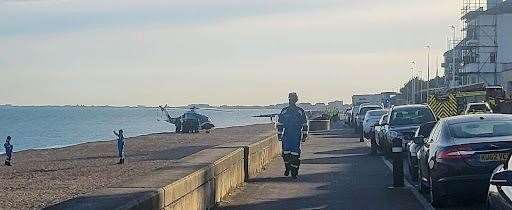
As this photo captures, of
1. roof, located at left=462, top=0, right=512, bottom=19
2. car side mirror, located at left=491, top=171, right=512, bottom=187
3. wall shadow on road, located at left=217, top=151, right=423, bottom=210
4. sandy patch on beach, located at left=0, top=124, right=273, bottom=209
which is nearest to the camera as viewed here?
car side mirror, located at left=491, top=171, right=512, bottom=187

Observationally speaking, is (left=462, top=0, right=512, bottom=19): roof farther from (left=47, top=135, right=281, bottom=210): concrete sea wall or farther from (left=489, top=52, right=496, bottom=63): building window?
(left=47, top=135, right=281, bottom=210): concrete sea wall

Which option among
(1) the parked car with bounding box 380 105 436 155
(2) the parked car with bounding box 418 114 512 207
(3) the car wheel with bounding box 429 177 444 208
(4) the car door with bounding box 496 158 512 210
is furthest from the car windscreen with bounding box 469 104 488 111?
(4) the car door with bounding box 496 158 512 210

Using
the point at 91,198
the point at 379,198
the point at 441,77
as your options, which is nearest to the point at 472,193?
the point at 379,198

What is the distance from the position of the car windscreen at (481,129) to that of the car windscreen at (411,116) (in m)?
12.6

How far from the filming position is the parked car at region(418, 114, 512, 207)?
43.6ft

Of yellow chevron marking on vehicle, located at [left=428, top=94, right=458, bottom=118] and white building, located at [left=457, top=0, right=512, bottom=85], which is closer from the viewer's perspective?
yellow chevron marking on vehicle, located at [left=428, top=94, right=458, bottom=118]

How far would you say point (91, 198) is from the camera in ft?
32.5

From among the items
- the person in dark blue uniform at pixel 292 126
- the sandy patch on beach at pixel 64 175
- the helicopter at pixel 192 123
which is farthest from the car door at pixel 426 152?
the helicopter at pixel 192 123

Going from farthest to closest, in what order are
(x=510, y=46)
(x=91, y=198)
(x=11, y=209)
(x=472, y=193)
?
(x=510, y=46)
(x=11, y=209)
(x=472, y=193)
(x=91, y=198)

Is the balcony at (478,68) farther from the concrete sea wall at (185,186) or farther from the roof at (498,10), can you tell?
the concrete sea wall at (185,186)

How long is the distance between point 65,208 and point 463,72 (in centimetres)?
9537

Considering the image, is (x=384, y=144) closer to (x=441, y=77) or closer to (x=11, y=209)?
(x=11, y=209)

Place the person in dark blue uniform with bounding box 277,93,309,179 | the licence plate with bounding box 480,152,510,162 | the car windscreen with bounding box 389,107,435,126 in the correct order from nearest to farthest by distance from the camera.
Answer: the licence plate with bounding box 480,152,510,162
the person in dark blue uniform with bounding box 277,93,309,179
the car windscreen with bounding box 389,107,435,126

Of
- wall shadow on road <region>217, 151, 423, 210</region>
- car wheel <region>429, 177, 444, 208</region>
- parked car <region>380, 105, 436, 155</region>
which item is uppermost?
parked car <region>380, 105, 436, 155</region>
